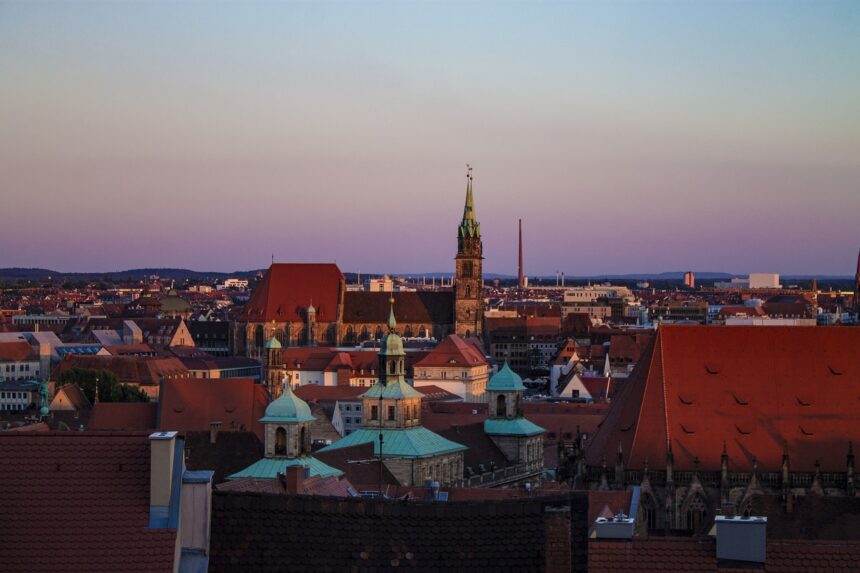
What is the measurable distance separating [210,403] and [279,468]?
29.9 meters

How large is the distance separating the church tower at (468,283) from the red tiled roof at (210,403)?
69.9 meters

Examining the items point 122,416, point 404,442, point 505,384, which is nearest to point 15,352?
point 122,416

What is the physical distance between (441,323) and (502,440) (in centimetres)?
8174

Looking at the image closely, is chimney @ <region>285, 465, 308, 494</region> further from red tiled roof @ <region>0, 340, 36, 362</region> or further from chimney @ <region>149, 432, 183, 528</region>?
red tiled roof @ <region>0, 340, 36, 362</region>

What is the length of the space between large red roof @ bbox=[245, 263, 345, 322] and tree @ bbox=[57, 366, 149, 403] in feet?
126

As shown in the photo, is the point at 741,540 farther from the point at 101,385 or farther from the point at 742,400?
the point at 101,385

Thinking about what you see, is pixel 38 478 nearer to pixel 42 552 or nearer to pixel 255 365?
pixel 42 552

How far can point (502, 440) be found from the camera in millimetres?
75625

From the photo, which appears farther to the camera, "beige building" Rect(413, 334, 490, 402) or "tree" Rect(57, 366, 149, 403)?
"beige building" Rect(413, 334, 490, 402)

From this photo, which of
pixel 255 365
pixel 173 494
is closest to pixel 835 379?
pixel 173 494

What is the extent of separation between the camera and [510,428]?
7575 cm

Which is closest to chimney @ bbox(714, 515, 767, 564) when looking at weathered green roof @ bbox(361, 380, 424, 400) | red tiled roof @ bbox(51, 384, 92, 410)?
weathered green roof @ bbox(361, 380, 424, 400)

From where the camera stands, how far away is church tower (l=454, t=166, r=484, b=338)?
154m

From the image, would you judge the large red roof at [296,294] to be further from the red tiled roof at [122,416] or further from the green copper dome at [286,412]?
the green copper dome at [286,412]
